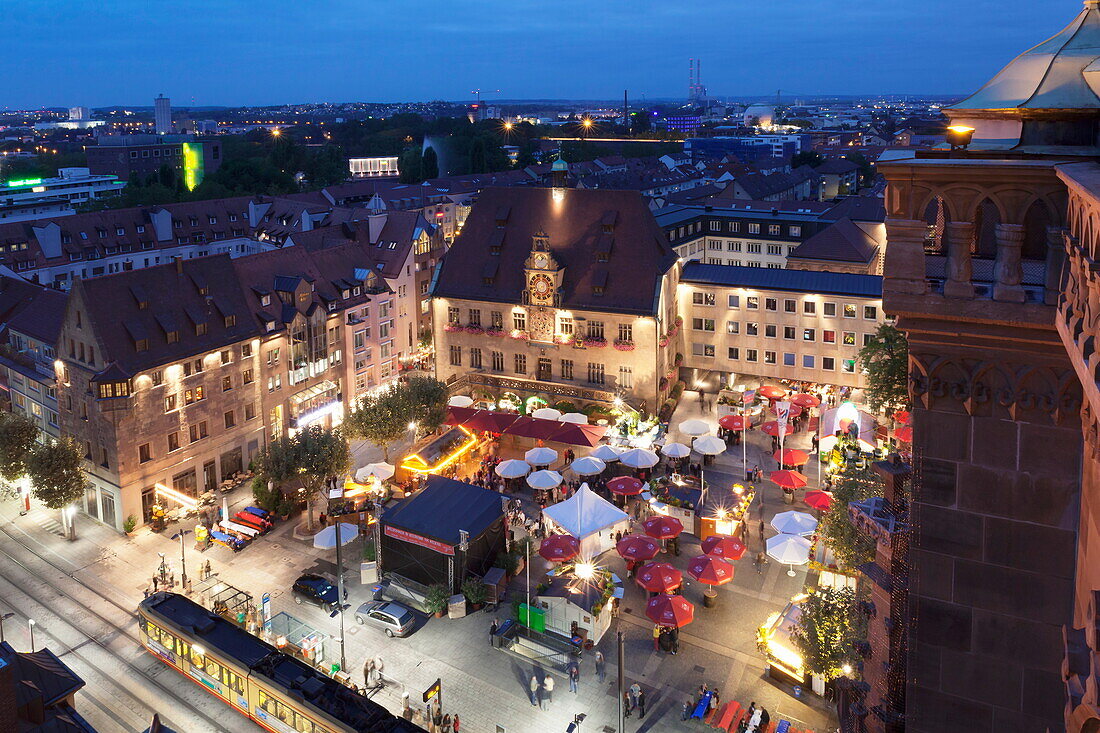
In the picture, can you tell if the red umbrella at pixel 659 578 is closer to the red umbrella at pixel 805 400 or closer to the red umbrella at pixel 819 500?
the red umbrella at pixel 819 500

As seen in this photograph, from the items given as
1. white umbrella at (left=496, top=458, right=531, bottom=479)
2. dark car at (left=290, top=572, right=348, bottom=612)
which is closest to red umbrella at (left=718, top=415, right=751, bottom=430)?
white umbrella at (left=496, top=458, right=531, bottom=479)

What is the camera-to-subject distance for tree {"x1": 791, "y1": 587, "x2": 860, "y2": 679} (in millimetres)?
30289

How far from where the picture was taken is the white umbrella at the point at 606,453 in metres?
55.4

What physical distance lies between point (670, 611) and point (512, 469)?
62.8 feet

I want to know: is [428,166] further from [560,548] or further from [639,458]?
[560,548]

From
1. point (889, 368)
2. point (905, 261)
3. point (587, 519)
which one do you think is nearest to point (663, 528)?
point (587, 519)

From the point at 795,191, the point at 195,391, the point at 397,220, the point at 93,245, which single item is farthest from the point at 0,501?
the point at 795,191

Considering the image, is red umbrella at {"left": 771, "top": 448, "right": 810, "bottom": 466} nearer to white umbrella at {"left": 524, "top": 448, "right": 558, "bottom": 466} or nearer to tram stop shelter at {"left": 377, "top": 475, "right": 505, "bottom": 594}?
white umbrella at {"left": 524, "top": 448, "right": 558, "bottom": 466}

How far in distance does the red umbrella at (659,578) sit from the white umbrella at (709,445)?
53.7 feet

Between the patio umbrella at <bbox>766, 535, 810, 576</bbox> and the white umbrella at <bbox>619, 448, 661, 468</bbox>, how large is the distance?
11.8 metres

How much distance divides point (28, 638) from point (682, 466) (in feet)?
124

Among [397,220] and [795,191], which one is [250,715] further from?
[795,191]

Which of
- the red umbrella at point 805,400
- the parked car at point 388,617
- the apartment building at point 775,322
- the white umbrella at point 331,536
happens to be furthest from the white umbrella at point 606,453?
the parked car at point 388,617

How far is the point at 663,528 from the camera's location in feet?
147
